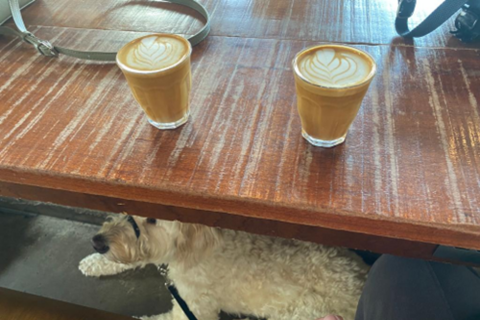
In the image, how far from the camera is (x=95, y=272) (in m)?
1.43

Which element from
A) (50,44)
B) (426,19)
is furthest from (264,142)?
(50,44)

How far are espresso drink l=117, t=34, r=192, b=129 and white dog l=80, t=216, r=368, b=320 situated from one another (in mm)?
426

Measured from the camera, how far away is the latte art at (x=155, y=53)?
0.52m

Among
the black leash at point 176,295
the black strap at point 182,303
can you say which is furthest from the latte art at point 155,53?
the black strap at point 182,303

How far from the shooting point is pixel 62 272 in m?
1.47

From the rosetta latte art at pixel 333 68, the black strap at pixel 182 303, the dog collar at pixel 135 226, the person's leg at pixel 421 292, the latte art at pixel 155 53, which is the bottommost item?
the black strap at pixel 182 303

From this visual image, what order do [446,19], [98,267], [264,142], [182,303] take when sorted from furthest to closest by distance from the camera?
[98,267]
[182,303]
[446,19]
[264,142]

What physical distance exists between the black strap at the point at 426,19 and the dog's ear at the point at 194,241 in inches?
24.5

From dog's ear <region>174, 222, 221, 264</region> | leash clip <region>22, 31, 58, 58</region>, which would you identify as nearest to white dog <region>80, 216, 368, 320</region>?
dog's ear <region>174, 222, 221, 264</region>

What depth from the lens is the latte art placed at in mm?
521

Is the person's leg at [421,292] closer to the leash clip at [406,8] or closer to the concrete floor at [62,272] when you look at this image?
the leash clip at [406,8]

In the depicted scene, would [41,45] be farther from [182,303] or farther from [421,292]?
[421,292]

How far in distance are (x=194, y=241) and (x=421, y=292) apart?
0.52 m

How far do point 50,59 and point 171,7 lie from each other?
0.30 m
